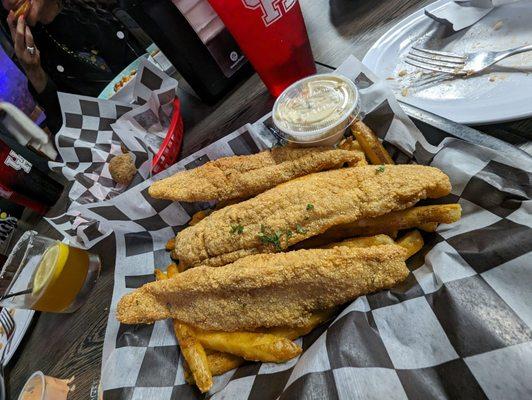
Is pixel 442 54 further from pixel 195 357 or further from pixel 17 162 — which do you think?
pixel 17 162

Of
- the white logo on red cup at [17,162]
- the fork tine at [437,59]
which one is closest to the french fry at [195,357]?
the fork tine at [437,59]

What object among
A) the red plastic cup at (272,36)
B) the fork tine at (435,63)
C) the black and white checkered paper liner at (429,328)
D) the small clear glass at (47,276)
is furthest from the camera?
the small clear glass at (47,276)

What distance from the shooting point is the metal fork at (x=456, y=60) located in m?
1.58

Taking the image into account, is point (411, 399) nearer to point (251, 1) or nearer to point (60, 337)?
point (251, 1)

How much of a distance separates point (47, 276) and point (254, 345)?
157cm

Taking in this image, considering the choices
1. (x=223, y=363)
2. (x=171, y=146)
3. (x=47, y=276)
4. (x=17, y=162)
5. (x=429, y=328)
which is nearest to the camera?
(x=429, y=328)

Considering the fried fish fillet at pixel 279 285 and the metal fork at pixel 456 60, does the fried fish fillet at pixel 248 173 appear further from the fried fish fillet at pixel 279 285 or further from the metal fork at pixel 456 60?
the metal fork at pixel 456 60

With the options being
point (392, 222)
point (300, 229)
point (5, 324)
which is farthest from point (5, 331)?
point (392, 222)

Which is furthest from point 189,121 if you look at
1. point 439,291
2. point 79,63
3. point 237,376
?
point 79,63

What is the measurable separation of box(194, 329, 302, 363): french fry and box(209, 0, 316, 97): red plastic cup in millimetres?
1454

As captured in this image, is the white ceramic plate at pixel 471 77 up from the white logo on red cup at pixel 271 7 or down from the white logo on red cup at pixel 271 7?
down

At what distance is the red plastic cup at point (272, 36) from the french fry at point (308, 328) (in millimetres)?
1399

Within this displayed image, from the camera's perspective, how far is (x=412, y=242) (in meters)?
1.26

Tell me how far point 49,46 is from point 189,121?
10.1 ft
